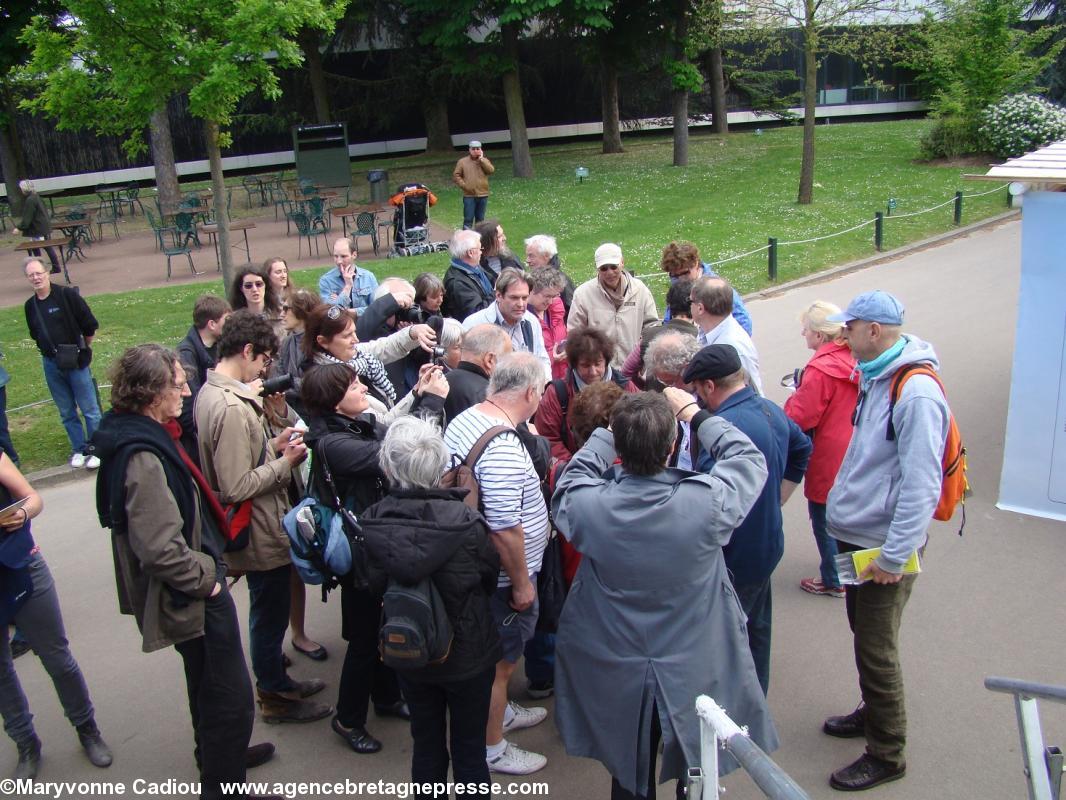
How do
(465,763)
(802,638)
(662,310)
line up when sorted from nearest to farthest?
1. (465,763)
2. (802,638)
3. (662,310)

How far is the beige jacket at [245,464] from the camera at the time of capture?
4.21m

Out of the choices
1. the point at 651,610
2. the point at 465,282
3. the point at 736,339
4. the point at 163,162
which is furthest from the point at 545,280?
the point at 163,162

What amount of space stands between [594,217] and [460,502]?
54.0ft

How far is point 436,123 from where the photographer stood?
31328 mm

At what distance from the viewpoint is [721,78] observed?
31.5 m

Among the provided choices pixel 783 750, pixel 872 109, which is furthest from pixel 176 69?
pixel 872 109

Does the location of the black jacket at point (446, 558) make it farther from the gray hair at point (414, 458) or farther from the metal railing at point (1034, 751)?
the metal railing at point (1034, 751)

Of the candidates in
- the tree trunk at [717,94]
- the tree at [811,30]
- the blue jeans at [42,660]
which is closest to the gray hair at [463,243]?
the blue jeans at [42,660]

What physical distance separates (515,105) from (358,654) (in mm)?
22945

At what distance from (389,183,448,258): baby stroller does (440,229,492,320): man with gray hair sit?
8.99 m

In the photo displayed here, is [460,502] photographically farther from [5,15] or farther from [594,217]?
[5,15]

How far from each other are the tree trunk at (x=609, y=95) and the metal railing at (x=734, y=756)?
25500 mm

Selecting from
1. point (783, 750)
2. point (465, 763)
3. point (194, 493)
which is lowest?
point (783, 750)

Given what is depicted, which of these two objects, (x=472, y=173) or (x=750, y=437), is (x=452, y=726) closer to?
(x=750, y=437)
